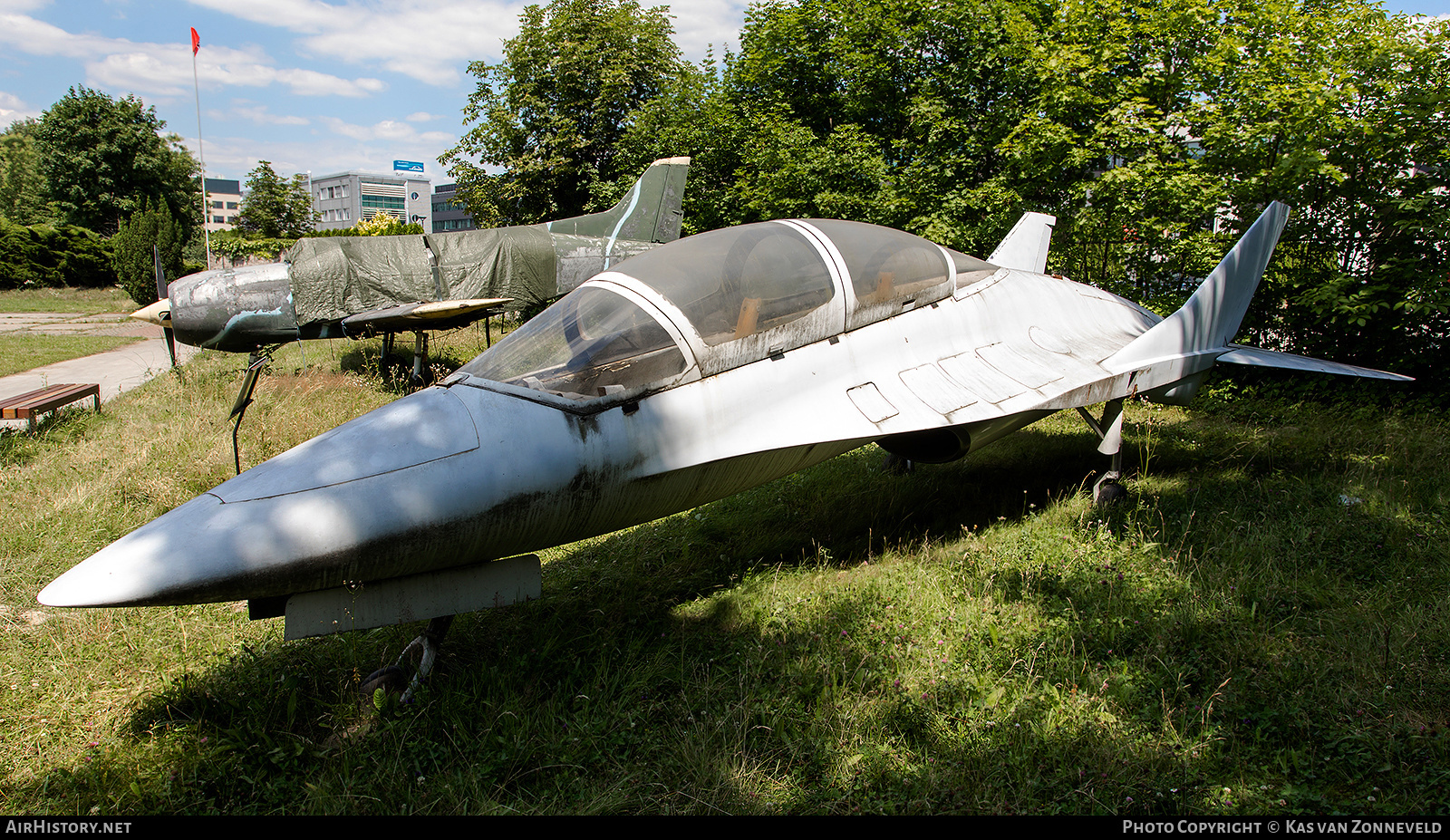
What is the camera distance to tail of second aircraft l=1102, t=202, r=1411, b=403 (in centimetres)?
510

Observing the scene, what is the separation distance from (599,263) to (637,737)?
10212 mm

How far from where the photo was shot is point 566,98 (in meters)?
20.5

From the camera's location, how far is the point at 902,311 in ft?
14.1

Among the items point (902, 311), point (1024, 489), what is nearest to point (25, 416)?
point (902, 311)

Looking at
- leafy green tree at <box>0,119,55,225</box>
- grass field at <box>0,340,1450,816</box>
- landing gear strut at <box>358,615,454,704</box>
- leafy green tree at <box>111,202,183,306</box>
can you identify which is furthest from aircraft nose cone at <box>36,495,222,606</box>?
leafy green tree at <box>0,119,55,225</box>

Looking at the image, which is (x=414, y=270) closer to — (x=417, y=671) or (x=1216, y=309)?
(x=417, y=671)

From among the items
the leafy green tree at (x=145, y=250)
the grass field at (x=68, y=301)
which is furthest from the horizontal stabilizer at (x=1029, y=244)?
the leafy green tree at (x=145, y=250)

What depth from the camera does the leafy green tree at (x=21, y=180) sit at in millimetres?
45562

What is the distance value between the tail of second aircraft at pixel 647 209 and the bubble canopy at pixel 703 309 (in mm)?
9045

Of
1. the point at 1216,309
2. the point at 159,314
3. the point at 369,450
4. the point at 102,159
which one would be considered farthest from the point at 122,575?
the point at 102,159

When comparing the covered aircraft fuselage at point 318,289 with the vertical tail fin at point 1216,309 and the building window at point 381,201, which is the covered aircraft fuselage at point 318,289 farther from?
the building window at point 381,201

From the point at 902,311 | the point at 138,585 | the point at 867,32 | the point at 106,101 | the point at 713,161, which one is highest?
the point at 106,101

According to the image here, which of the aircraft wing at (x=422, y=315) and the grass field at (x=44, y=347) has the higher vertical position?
the aircraft wing at (x=422, y=315)

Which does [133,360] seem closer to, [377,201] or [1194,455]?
[1194,455]
